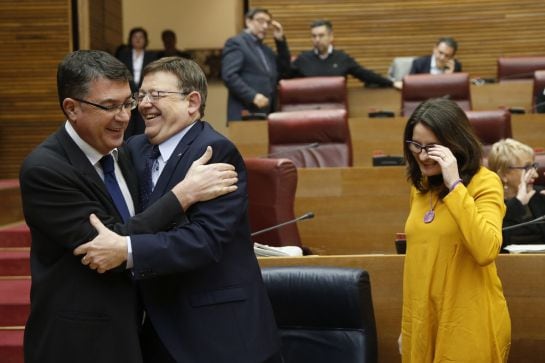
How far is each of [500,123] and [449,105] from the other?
6.56 ft

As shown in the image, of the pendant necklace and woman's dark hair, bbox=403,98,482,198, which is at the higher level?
woman's dark hair, bbox=403,98,482,198

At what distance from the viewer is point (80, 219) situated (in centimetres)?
131

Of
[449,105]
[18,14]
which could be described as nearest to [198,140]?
[449,105]

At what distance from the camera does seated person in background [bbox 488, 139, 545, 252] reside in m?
2.49

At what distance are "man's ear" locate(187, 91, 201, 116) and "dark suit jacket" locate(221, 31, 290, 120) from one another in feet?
10.4

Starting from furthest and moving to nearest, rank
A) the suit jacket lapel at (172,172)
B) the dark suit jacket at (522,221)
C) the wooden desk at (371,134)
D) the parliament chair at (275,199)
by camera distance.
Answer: the wooden desk at (371,134) < the parliament chair at (275,199) < the dark suit jacket at (522,221) < the suit jacket lapel at (172,172)

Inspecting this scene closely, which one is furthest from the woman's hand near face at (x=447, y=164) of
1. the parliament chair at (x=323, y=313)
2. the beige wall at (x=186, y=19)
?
the beige wall at (x=186, y=19)

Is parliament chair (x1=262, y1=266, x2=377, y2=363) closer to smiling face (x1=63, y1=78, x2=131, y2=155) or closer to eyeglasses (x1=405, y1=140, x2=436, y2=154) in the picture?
eyeglasses (x1=405, y1=140, x2=436, y2=154)

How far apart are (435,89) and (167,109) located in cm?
346

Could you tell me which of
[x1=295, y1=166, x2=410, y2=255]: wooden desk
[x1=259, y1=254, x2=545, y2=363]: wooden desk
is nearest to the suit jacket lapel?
[x1=259, y1=254, x2=545, y2=363]: wooden desk

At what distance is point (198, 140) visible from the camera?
4.72 feet

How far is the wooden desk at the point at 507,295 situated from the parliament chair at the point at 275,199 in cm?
71

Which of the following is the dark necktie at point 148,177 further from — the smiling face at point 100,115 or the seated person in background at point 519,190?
the seated person in background at point 519,190

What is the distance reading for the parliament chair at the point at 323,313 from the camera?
1716 millimetres
